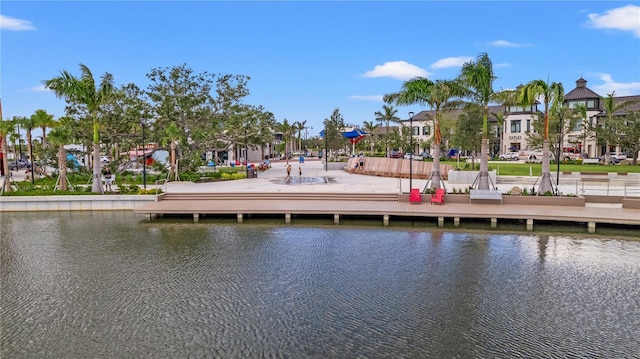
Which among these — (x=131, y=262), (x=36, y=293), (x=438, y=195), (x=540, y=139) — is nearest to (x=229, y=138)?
(x=438, y=195)

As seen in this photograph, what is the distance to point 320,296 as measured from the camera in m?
10.0

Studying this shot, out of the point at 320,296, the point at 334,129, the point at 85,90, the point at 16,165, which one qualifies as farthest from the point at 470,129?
the point at 16,165

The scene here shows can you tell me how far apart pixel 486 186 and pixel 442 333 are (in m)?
14.0

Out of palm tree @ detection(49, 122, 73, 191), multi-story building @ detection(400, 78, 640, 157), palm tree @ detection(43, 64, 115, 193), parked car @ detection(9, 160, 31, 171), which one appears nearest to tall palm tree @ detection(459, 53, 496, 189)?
palm tree @ detection(43, 64, 115, 193)

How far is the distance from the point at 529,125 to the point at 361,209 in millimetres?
64802

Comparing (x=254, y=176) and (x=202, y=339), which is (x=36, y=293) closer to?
(x=202, y=339)

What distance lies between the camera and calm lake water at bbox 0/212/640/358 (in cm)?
773

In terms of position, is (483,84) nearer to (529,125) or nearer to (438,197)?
(438,197)

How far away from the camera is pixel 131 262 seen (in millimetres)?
12953

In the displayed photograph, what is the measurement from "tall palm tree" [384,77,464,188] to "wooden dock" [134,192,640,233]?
2.85 meters

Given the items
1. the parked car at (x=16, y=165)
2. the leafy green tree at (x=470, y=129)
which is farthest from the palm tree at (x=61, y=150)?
the leafy green tree at (x=470, y=129)

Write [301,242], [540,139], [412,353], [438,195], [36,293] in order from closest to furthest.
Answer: [412,353]
[36,293]
[301,242]
[438,195]
[540,139]

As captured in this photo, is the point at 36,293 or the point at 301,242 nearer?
the point at 36,293

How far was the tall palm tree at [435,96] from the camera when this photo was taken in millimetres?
21828
